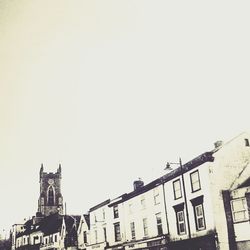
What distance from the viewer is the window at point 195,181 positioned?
27.2 m

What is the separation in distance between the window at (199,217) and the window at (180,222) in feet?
5.91

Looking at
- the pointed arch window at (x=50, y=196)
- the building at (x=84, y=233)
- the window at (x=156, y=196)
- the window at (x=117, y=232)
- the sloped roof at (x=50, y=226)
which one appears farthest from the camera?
the pointed arch window at (x=50, y=196)

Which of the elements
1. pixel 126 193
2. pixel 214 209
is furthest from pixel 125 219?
pixel 214 209

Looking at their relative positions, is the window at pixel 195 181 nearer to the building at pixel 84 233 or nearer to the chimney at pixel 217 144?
the chimney at pixel 217 144

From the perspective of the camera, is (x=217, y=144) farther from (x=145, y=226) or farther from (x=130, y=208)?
(x=130, y=208)

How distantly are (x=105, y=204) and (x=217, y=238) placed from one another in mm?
19162

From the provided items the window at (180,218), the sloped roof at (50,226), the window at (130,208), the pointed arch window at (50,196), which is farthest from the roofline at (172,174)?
the pointed arch window at (50,196)

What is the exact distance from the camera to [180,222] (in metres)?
28.8

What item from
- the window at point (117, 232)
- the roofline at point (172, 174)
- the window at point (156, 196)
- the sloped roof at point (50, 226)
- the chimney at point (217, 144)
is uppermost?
the chimney at point (217, 144)

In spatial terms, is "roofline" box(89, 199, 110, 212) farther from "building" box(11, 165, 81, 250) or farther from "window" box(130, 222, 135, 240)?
"window" box(130, 222, 135, 240)

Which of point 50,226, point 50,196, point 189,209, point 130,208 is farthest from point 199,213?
point 50,196

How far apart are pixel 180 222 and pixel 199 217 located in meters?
2.59

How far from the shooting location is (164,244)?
1199 inches

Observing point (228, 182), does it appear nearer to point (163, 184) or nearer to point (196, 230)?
point (196, 230)
